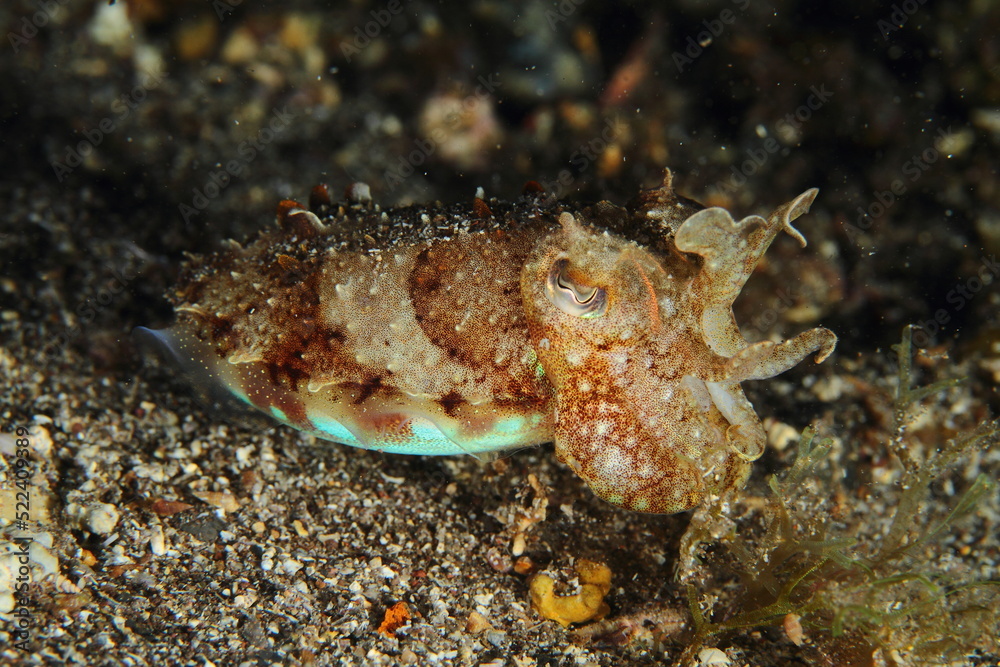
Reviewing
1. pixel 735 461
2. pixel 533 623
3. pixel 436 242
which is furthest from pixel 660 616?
pixel 436 242

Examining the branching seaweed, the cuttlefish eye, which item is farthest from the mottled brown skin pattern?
the branching seaweed

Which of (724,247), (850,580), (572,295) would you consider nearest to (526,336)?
(572,295)

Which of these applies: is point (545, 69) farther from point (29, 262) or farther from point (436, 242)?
point (29, 262)

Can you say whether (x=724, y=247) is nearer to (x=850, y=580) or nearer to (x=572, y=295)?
(x=572, y=295)

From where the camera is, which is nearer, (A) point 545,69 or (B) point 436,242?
(B) point 436,242

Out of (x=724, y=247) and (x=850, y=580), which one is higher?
(x=724, y=247)

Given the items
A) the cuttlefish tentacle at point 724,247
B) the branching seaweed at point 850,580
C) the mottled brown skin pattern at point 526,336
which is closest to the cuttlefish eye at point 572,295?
the mottled brown skin pattern at point 526,336

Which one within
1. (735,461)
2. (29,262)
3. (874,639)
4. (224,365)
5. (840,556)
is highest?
(29,262)
